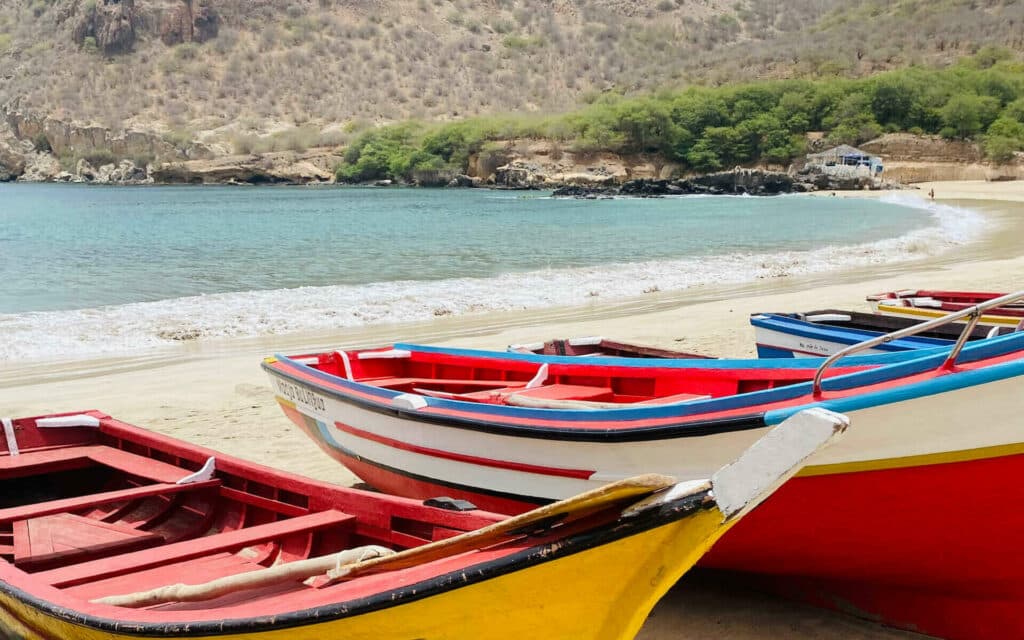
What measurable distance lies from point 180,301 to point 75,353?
4.67 metres

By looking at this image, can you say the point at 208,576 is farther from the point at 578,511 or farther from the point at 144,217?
the point at 144,217

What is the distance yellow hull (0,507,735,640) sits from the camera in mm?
2580

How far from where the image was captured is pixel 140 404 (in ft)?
30.1

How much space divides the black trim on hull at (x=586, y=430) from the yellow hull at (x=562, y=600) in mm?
1364

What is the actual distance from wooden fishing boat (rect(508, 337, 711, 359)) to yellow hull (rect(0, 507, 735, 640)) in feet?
14.4

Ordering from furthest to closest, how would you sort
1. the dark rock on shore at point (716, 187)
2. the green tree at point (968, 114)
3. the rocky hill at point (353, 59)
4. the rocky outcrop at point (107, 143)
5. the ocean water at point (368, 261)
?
the rocky hill at point (353, 59), the rocky outcrop at point (107, 143), the green tree at point (968, 114), the dark rock on shore at point (716, 187), the ocean water at point (368, 261)

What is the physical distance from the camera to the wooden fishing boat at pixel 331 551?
2.57 metres

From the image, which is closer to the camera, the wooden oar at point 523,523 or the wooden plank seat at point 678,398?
the wooden oar at point 523,523

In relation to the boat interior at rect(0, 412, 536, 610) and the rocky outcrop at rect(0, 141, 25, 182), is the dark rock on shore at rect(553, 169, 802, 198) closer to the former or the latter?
the boat interior at rect(0, 412, 536, 610)

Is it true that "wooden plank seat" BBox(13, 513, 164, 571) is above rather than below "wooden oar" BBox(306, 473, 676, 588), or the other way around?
below

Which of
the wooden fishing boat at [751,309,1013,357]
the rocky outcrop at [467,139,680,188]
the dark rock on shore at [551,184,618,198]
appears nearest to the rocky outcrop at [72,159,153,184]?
the rocky outcrop at [467,139,680,188]

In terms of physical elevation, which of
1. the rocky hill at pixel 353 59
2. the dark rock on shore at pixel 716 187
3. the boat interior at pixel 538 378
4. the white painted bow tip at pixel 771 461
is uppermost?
the rocky hill at pixel 353 59

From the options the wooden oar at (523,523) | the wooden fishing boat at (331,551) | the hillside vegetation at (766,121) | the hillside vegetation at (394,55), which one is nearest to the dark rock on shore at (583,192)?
the hillside vegetation at (766,121)

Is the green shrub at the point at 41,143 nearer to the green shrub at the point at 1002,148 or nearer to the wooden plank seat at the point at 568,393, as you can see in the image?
the green shrub at the point at 1002,148
